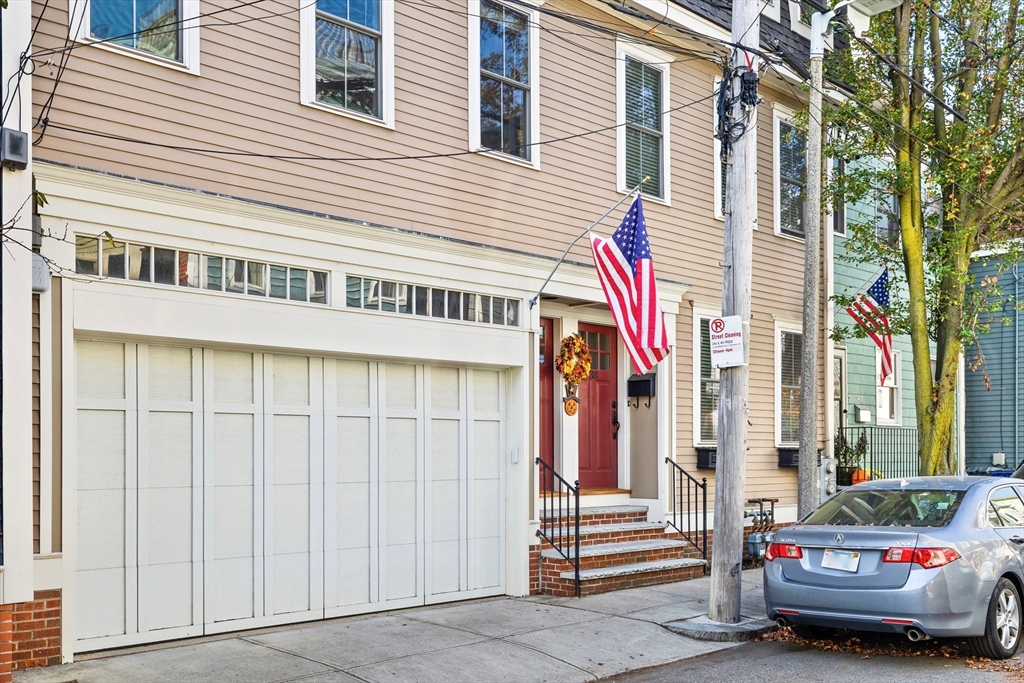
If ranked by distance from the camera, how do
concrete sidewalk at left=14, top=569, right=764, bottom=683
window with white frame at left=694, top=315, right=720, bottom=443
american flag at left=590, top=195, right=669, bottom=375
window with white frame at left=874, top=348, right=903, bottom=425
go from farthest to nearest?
window with white frame at left=874, top=348, right=903, bottom=425 < window with white frame at left=694, top=315, right=720, bottom=443 < american flag at left=590, top=195, right=669, bottom=375 < concrete sidewalk at left=14, top=569, right=764, bottom=683

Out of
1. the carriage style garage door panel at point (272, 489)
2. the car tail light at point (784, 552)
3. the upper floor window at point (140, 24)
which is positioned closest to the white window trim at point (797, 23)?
the carriage style garage door panel at point (272, 489)

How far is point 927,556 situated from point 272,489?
523 centimetres

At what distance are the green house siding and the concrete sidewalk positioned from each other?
13.8 m

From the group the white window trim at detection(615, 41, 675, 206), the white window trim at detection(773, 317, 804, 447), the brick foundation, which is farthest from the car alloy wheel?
the brick foundation

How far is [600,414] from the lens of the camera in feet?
42.4

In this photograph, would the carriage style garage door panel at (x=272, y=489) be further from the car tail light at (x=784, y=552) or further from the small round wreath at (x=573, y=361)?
the car tail light at (x=784, y=552)

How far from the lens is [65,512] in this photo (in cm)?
742

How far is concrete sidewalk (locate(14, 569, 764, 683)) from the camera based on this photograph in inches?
291

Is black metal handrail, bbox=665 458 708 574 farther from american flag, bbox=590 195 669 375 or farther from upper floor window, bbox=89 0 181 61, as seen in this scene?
upper floor window, bbox=89 0 181 61

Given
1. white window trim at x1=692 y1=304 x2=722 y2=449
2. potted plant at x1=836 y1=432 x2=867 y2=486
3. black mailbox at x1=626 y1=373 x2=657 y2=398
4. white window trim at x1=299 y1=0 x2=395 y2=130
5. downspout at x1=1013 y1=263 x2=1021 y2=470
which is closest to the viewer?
white window trim at x1=299 y1=0 x2=395 y2=130

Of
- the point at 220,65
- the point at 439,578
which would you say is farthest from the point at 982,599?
the point at 220,65

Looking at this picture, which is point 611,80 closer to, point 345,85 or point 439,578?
point 345,85

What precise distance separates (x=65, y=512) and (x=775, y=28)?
12.3m

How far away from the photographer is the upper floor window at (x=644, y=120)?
12.7 m
